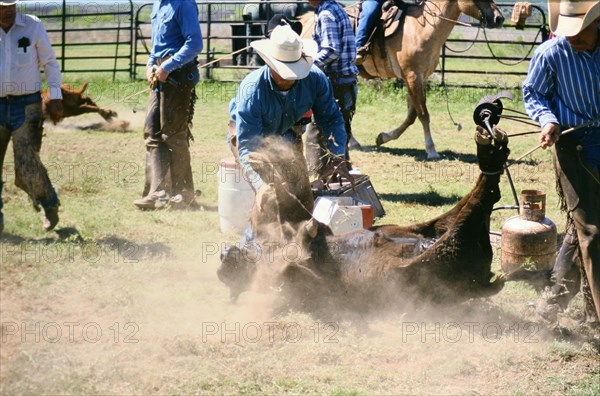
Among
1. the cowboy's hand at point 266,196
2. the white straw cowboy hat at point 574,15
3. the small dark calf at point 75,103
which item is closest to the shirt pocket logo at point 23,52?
the cowboy's hand at point 266,196

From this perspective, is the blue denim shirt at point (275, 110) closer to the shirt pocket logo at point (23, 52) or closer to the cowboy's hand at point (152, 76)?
the shirt pocket logo at point (23, 52)

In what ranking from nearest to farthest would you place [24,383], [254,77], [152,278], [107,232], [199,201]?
[24,383] < [254,77] < [152,278] < [107,232] < [199,201]

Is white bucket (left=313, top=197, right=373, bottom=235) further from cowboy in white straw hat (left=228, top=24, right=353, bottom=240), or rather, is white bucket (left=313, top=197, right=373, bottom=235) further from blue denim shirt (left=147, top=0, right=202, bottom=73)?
blue denim shirt (left=147, top=0, right=202, bottom=73)

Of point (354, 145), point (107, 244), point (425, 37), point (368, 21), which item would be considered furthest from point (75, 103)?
point (107, 244)

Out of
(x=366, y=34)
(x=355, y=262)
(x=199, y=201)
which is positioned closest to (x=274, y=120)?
(x=355, y=262)

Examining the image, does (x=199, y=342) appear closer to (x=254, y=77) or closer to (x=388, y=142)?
(x=254, y=77)

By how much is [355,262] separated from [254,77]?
62.5 inches

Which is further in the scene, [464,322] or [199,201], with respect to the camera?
[199,201]

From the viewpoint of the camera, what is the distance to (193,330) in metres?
5.30

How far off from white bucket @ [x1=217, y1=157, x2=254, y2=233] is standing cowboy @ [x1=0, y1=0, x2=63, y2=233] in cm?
152

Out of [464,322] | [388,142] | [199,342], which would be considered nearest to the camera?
[199,342]

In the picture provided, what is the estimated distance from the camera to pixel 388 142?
12594mm

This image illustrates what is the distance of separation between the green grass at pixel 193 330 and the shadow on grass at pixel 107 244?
2 centimetres

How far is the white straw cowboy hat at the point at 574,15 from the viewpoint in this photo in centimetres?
464
